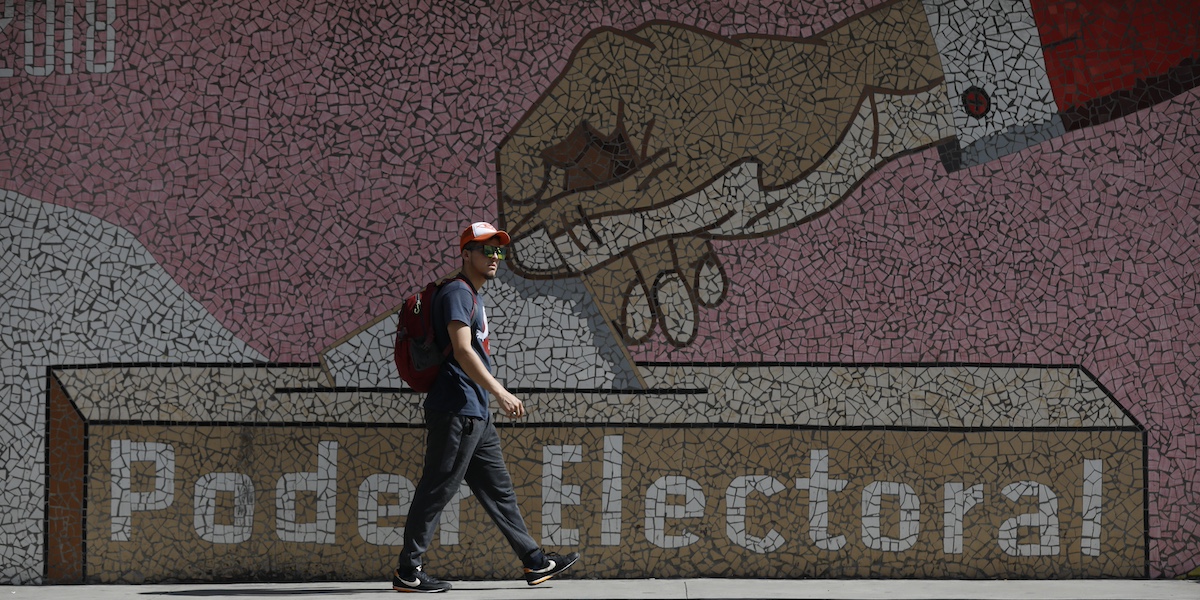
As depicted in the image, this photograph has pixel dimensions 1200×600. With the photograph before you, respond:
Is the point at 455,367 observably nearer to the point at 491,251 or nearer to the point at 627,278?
the point at 491,251

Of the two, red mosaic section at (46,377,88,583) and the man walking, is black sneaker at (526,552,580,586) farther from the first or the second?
red mosaic section at (46,377,88,583)

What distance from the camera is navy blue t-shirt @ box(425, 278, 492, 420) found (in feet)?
19.6

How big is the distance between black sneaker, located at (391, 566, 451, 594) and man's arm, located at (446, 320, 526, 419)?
3.16 feet

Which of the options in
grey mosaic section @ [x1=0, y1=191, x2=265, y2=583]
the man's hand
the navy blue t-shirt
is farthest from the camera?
grey mosaic section @ [x1=0, y1=191, x2=265, y2=583]

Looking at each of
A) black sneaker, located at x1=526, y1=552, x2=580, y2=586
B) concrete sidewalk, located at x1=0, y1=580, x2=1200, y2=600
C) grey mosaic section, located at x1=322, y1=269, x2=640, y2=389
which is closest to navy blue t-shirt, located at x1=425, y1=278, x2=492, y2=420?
grey mosaic section, located at x1=322, y1=269, x2=640, y2=389

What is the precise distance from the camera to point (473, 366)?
19.3ft

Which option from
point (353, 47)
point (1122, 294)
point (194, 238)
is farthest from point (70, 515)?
point (1122, 294)

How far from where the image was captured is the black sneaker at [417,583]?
608 cm

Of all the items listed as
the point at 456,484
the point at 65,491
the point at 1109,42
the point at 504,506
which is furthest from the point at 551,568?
the point at 1109,42

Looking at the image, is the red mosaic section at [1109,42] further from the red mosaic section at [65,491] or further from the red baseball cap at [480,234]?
the red mosaic section at [65,491]

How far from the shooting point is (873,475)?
6.55 m

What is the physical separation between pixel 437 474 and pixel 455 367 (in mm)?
530

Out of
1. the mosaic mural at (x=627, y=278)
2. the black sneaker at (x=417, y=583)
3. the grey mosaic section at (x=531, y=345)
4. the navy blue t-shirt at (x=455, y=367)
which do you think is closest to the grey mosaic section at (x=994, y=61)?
the mosaic mural at (x=627, y=278)

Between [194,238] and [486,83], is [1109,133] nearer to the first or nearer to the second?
[486,83]
